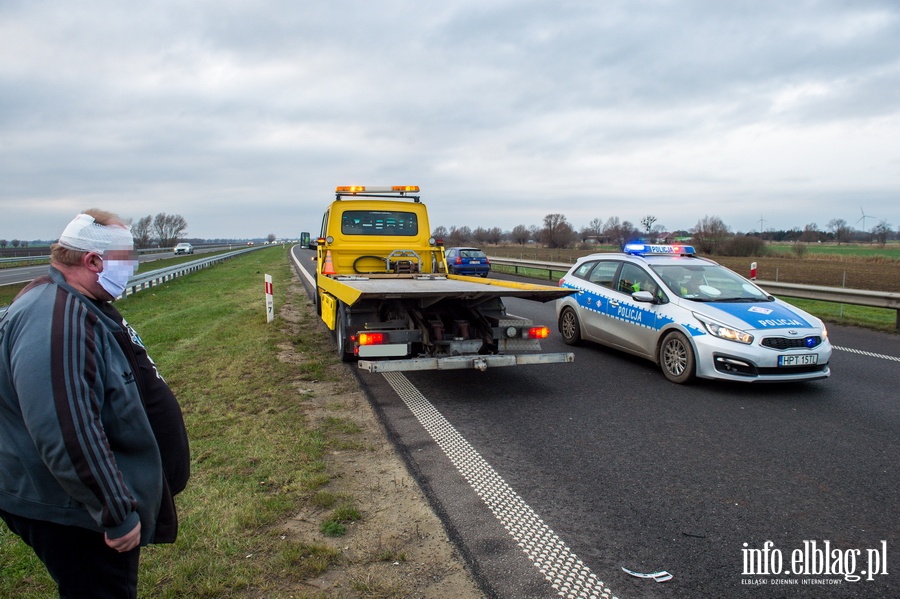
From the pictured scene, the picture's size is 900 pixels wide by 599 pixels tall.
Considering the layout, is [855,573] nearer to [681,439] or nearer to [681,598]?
[681,598]

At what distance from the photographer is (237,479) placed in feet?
13.8

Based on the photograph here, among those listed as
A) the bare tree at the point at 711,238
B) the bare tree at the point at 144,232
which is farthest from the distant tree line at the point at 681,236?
the bare tree at the point at 144,232

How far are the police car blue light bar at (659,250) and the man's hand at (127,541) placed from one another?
7.97 m

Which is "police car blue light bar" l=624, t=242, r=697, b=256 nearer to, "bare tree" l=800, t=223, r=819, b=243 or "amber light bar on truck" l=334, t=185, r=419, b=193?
"amber light bar on truck" l=334, t=185, r=419, b=193

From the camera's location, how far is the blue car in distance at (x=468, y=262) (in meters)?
27.0

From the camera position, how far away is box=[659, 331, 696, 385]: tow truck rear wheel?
6.87 meters

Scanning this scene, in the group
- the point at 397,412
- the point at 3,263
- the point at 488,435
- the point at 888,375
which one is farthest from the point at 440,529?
the point at 3,263

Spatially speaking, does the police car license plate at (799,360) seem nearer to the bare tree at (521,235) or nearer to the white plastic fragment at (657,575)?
the white plastic fragment at (657,575)

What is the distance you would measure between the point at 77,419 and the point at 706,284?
24.9 feet

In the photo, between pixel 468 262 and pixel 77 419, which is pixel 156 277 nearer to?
pixel 468 262

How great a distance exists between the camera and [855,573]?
10.2 feet

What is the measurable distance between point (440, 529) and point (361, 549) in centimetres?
49

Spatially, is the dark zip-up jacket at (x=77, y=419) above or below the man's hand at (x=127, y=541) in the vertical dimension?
above

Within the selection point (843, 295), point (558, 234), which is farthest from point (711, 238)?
point (843, 295)
